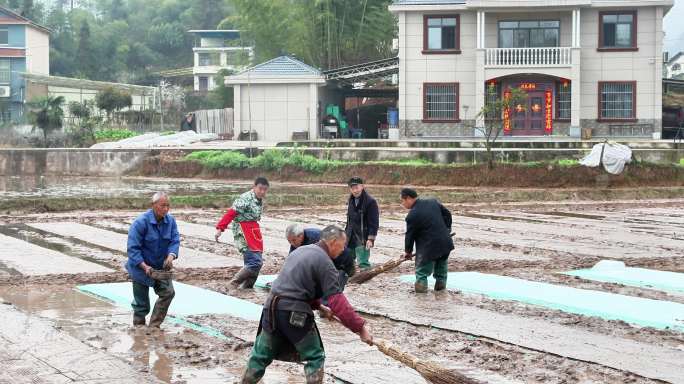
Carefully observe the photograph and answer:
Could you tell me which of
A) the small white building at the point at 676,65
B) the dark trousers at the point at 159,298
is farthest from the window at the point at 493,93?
the small white building at the point at 676,65

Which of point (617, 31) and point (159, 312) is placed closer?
point (159, 312)

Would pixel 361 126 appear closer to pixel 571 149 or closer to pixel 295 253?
pixel 571 149

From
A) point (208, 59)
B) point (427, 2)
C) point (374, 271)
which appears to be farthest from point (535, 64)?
point (208, 59)

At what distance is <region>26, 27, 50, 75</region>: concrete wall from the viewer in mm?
61812

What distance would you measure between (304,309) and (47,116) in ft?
142

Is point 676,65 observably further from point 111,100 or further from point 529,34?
point 111,100

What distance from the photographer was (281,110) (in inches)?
1815

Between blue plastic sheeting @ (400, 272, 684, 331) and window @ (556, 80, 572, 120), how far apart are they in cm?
2883

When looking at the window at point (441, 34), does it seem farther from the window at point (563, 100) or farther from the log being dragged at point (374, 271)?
the log being dragged at point (374, 271)

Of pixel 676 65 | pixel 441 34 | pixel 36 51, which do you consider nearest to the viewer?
pixel 441 34

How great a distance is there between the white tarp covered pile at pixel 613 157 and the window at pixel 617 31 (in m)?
10.8

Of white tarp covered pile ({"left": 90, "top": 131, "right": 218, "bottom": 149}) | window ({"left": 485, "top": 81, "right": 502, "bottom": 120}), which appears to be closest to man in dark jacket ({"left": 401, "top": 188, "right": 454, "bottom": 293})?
window ({"left": 485, "top": 81, "right": 502, "bottom": 120})

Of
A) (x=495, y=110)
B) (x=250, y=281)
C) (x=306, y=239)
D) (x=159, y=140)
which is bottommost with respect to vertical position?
(x=250, y=281)

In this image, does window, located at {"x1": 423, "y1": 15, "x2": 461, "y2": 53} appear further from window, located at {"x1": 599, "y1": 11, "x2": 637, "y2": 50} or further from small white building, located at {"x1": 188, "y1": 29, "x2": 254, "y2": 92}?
small white building, located at {"x1": 188, "y1": 29, "x2": 254, "y2": 92}
